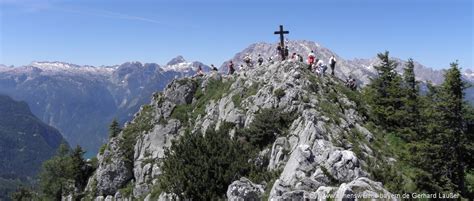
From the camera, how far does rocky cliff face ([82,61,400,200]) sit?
25812mm

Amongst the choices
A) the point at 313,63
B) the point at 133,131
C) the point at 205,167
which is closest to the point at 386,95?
the point at 313,63

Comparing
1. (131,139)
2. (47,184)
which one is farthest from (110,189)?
(47,184)

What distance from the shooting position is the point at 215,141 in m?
33.3

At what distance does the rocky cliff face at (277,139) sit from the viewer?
84.7 feet

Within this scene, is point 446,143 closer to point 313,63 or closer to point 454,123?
point 454,123

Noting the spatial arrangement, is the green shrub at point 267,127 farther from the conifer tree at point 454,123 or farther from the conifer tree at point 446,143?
the conifer tree at point 454,123

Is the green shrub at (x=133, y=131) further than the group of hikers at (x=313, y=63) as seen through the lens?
Yes

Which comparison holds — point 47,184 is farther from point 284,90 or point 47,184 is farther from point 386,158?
point 386,158

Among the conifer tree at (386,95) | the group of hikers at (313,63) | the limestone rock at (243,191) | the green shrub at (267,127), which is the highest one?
the group of hikers at (313,63)

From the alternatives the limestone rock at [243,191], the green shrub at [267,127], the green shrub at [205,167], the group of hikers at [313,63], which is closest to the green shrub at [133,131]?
the group of hikers at [313,63]

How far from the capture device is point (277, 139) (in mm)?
32938

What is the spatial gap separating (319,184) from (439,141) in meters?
9.52

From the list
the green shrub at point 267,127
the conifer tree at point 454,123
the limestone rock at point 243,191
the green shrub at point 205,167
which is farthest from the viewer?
the green shrub at point 267,127

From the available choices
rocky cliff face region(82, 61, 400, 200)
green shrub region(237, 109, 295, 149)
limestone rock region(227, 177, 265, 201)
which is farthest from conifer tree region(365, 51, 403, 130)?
limestone rock region(227, 177, 265, 201)
